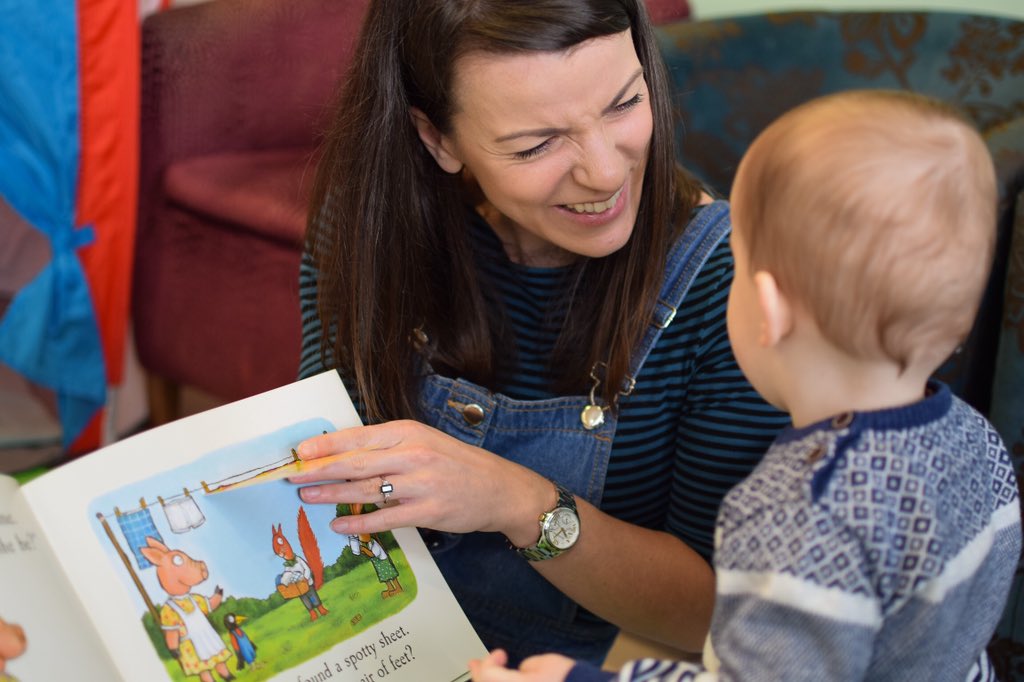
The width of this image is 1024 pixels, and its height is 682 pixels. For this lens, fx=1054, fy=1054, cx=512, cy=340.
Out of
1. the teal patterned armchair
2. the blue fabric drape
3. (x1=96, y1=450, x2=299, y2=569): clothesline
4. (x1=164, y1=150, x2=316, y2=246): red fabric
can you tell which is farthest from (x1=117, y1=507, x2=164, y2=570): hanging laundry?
the blue fabric drape

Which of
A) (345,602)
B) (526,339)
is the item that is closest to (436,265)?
(526,339)

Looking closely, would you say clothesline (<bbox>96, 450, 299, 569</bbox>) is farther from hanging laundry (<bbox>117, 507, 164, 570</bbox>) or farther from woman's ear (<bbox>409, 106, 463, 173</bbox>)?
woman's ear (<bbox>409, 106, 463, 173</bbox>)

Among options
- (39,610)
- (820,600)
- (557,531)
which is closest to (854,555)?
(820,600)

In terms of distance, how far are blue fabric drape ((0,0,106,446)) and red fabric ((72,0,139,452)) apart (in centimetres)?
2

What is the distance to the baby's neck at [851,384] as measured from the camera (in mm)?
672

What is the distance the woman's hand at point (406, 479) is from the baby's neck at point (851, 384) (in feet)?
1.04

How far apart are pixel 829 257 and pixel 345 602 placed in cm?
50

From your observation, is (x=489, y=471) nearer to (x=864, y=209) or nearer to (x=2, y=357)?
(x=864, y=209)

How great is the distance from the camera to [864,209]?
0.62 m

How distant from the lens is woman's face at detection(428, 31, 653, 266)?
92 cm

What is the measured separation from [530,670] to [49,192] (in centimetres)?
161

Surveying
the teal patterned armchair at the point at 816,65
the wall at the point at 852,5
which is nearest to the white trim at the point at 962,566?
the teal patterned armchair at the point at 816,65

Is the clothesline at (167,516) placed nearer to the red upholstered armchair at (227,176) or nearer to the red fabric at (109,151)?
the red upholstered armchair at (227,176)

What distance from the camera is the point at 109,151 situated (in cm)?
201
